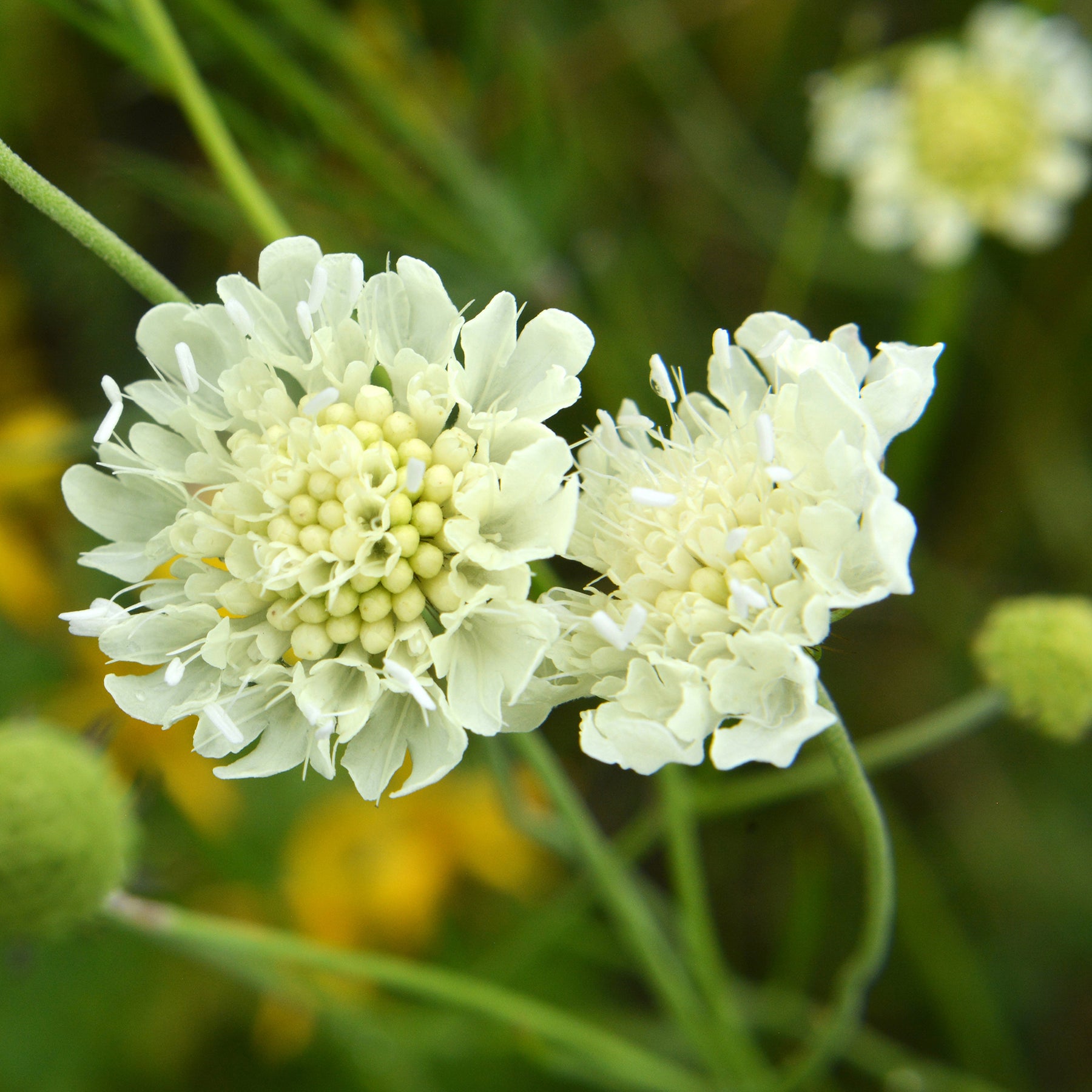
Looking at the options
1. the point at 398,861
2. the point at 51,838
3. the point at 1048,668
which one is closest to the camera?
the point at 51,838

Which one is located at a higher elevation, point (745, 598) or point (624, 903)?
point (745, 598)

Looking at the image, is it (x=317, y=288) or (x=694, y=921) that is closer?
(x=317, y=288)

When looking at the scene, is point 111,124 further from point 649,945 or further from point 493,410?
point 649,945

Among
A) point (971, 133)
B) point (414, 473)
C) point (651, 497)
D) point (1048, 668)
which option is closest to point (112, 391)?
point (414, 473)

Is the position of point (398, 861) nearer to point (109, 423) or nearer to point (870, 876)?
point (870, 876)

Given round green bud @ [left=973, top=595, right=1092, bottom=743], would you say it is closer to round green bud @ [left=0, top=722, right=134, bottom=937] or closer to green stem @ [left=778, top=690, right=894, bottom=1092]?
green stem @ [left=778, top=690, right=894, bottom=1092]

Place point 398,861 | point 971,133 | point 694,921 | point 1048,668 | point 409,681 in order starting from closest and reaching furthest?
point 409,681
point 1048,668
point 694,921
point 398,861
point 971,133

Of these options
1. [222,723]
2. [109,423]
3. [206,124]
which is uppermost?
[206,124]

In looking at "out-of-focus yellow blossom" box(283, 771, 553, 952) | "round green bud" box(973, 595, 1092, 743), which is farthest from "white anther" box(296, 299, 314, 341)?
"out-of-focus yellow blossom" box(283, 771, 553, 952)
